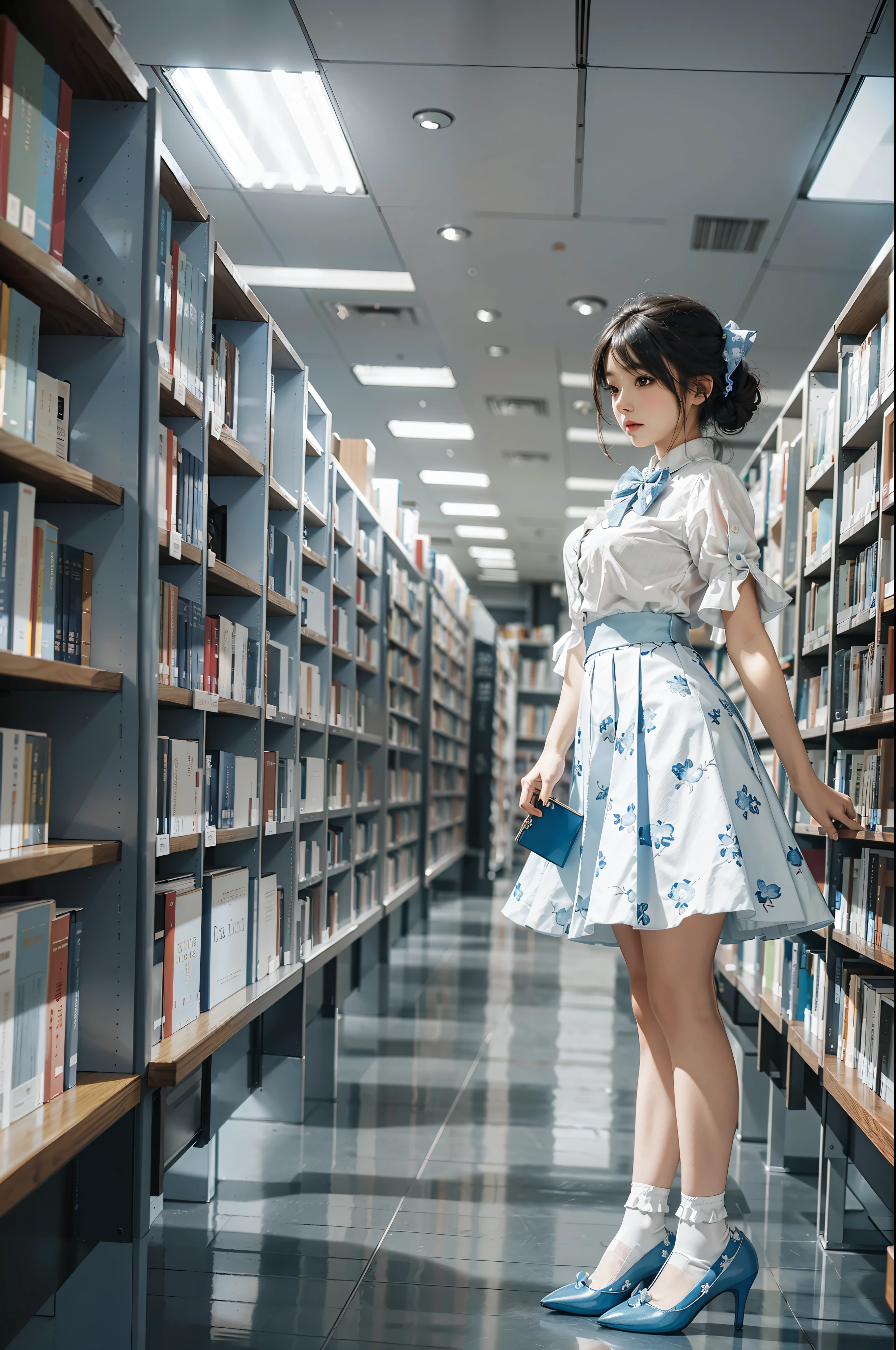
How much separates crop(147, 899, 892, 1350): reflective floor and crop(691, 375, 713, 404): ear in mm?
1661

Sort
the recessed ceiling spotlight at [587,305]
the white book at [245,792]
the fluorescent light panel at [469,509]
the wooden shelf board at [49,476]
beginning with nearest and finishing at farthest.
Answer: the wooden shelf board at [49,476], the white book at [245,792], the recessed ceiling spotlight at [587,305], the fluorescent light panel at [469,509]

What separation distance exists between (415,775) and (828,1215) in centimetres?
454

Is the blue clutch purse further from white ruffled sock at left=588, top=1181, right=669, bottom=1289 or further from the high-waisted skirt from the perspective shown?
white ruffled sock at left=588, top=1181, right=669, bottom=1289

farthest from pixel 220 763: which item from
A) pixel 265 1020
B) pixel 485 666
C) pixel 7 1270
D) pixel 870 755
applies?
pixel 485 666

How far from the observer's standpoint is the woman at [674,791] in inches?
68.5

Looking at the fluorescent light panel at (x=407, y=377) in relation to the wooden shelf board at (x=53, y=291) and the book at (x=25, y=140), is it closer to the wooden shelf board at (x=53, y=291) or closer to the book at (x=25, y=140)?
the wooden shelf board at (x=53, y=291)

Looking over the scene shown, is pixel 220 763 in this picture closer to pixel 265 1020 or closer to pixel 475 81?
pixel 265 1020

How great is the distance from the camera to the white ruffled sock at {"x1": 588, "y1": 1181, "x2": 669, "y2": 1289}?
1.82 metres

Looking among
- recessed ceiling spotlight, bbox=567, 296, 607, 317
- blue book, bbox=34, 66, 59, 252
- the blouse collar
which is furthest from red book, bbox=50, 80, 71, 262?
recessed ceiling spotlight, bbox=567, 296, 607, 317

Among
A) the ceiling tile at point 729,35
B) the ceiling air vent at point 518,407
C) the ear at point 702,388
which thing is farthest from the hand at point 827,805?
the ceiling air vent at point 518,407

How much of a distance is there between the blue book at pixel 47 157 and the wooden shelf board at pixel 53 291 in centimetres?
4

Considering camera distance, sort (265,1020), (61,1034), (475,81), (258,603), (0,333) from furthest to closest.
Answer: (475,81) < (265,1020) < (258,603) < (61,1034) < (0,333)

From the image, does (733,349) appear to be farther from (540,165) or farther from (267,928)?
(540,165)

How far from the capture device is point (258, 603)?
8.52 feet
